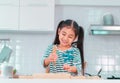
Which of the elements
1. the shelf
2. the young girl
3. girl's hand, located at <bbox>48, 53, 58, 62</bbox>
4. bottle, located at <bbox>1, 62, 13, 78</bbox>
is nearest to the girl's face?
the young girl

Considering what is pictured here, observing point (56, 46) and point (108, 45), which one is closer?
point (56, 46)

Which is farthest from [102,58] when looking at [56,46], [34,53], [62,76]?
[62,76]

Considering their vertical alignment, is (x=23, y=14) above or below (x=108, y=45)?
above

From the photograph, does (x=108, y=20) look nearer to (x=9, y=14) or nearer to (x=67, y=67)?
(x=9, y=14)

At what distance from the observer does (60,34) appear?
5.89 ft

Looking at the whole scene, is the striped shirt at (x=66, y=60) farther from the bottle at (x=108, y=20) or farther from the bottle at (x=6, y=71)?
the bottle at (x=108, y=20)

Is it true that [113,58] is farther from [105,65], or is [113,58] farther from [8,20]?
[8,20]

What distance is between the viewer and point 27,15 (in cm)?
274

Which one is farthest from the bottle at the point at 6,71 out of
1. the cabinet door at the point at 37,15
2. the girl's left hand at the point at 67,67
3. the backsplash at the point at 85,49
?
the backsplash at the point at 85,49

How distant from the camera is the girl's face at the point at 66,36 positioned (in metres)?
1.75

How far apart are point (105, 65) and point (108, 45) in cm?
22

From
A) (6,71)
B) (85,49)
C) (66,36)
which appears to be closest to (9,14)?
(85,49)

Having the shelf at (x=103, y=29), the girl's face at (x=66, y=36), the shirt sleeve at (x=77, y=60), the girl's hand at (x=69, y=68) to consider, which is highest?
the shelf at (x=103, y=29)

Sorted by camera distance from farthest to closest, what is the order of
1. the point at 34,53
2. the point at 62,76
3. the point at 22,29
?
1. the point at 34,53
2. the point at 22,29
3. the point at 62,76
